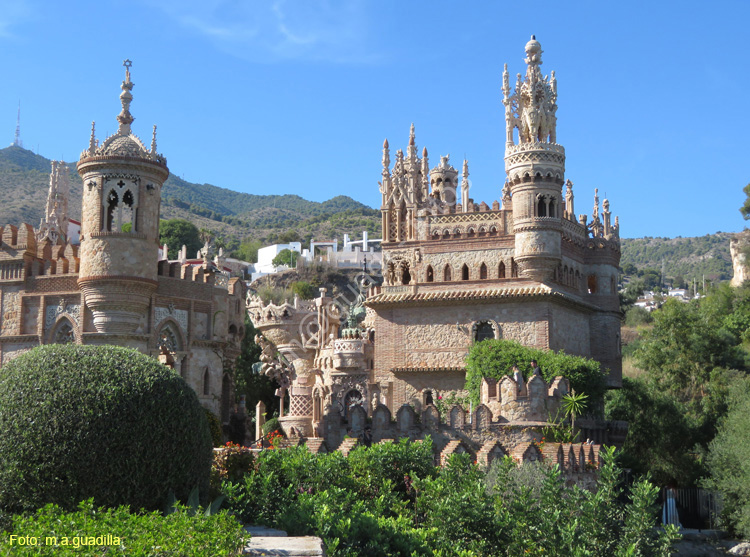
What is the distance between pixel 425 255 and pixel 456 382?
5.77 metres

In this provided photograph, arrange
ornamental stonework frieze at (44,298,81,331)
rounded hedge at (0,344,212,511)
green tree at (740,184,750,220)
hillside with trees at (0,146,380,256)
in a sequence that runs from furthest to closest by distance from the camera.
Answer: hillside with trees at (0,146,380,256)
green tree at (740,184,750,220)
ornamental stonework frieze at (44,298,81,331)
rounded hedge at (0,344,212,511)

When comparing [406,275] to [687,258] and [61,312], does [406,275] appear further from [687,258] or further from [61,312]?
[687,258]

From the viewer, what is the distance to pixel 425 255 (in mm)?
40844

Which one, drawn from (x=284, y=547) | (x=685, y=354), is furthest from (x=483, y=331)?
(x=284, y=547)

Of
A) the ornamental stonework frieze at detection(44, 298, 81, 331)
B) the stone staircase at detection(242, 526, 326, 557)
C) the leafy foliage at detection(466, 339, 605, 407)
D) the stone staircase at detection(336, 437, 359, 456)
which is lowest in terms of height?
the stone staircase at detection(242, 526, 326, 557)

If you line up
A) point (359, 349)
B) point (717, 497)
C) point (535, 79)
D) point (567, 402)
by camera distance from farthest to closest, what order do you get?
point (359, 349) < point (535, 79) < point (717, 497) < point (567, 402)

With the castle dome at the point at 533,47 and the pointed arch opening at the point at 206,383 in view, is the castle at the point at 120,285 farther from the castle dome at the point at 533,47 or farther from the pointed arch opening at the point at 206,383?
the castle dome at the point at 533,47

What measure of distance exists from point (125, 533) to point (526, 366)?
77.5ft

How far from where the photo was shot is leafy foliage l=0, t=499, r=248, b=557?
1241 centimetres

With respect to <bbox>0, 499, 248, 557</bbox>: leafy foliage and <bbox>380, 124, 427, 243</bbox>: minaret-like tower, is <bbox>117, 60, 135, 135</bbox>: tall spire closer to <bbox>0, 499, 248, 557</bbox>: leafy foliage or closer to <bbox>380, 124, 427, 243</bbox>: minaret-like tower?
<bbox>380, 124, 427, 243</bbox>: minaret-like tower

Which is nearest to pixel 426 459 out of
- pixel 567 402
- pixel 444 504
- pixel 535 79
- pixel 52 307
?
pixel 444 504

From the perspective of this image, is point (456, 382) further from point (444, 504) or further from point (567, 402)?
point (444, 504)

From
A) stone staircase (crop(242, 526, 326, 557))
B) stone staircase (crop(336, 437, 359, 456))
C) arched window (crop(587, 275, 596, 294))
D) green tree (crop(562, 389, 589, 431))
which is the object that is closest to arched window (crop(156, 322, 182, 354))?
stone staircase (crop(336, 437, 359, 456))

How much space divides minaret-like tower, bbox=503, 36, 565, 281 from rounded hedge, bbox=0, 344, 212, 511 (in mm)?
24176
